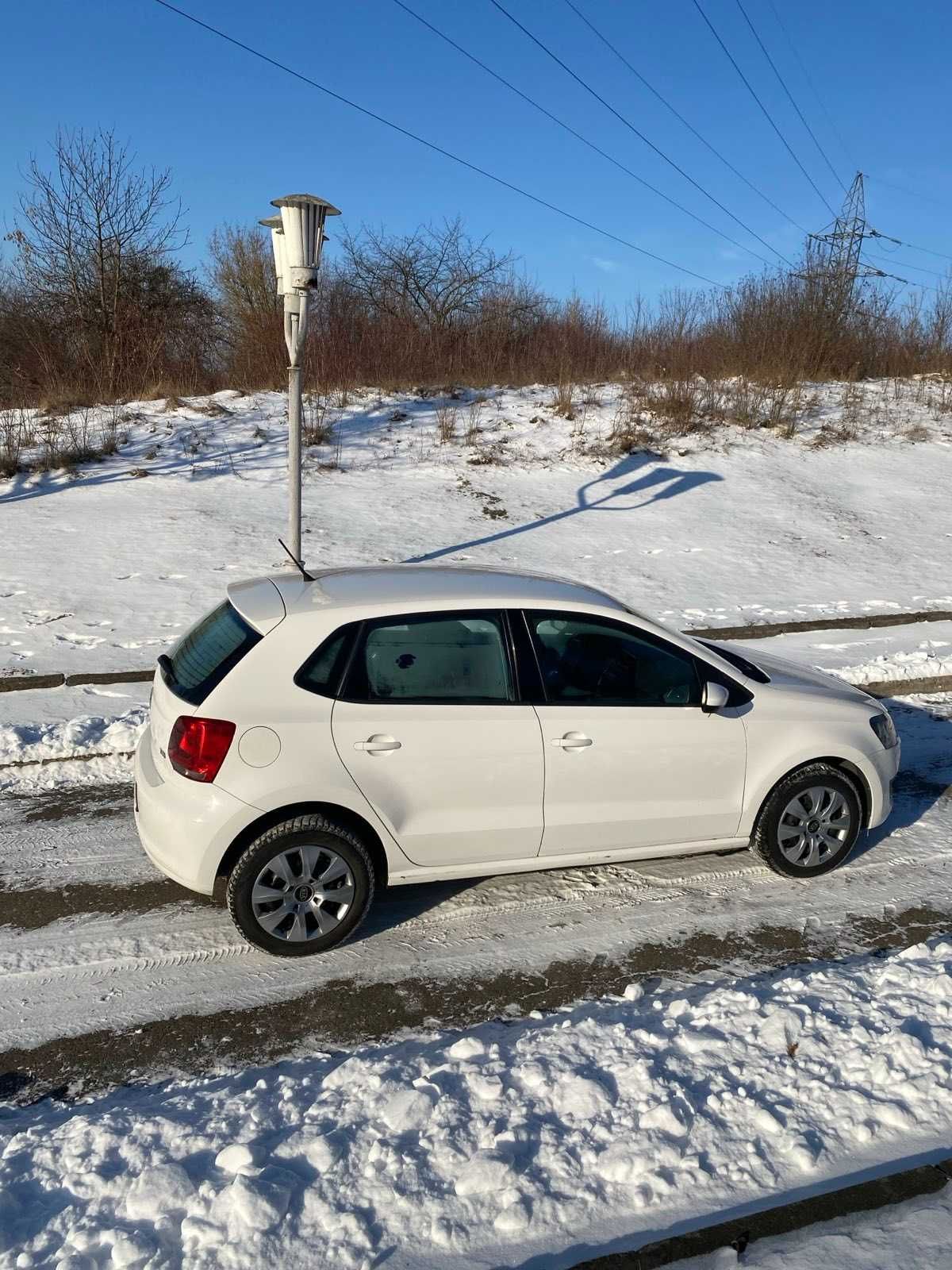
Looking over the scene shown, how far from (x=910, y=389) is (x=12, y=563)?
21002mm

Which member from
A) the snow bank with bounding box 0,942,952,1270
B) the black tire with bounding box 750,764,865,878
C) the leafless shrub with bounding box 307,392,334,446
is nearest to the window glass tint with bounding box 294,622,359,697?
the snow bank with bounding box 0,942,952,1270

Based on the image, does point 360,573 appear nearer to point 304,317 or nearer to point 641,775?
point 641,775

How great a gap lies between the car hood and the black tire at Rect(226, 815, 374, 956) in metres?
2.26

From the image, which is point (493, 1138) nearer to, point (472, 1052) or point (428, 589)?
point (472, 1052)

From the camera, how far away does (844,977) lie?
Result: 399 cm

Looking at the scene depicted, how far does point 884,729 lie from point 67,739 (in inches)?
210

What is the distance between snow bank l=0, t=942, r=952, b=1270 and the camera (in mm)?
2719

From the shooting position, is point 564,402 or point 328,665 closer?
point 328,665

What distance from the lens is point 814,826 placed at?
16.8 feet

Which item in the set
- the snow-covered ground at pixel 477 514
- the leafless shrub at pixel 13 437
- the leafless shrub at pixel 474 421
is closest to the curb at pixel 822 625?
the snow-covered ground at pixel 477 514

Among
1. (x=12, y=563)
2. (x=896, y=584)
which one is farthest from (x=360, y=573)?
(x=896, y=584)

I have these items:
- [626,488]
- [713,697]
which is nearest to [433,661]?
[713,697]

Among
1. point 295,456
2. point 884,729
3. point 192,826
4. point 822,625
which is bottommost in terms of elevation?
point 822,625

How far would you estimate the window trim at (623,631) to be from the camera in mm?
4621
